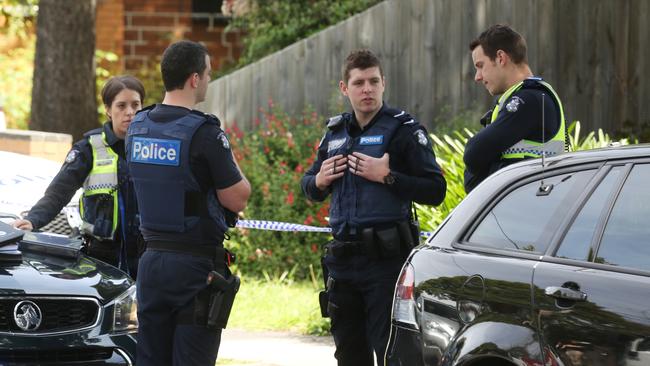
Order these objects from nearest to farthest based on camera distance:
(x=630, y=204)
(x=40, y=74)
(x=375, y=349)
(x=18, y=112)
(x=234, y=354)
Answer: (x=630, y=204)
(x=375, y=349)
(x=234, y=354)
(x=40, y=74)
(x=18, y=112)

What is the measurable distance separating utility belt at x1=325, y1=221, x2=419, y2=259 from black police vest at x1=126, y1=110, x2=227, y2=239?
31.1 inches

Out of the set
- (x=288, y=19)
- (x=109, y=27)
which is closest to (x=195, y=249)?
(x=288, y=19)

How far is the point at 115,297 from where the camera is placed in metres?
6.45

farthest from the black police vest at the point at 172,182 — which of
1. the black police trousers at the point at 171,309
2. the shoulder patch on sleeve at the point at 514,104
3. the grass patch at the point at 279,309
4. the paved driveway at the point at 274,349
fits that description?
the grass patch at the point at 279,309

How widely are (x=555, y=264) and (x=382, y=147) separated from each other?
1.85 m

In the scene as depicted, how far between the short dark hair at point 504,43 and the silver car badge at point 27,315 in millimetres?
2486

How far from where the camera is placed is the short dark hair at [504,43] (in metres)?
6.14

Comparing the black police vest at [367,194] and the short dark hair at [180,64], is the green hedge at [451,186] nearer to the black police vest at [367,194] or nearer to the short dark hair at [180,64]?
the black police vest at [367,194]

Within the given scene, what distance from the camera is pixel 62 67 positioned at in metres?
15.8

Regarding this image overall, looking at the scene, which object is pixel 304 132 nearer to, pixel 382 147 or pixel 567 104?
pixel 567 104

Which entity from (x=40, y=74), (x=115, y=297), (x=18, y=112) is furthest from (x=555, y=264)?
(x=18, y=112)

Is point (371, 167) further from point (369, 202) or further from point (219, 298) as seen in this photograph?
point (219, 298)

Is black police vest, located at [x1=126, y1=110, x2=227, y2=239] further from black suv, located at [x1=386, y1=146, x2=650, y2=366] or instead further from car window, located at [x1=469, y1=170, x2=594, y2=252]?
car window, located at [x1=469, y1=170, x2=594, y2=252]

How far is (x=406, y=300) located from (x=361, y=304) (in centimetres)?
106
